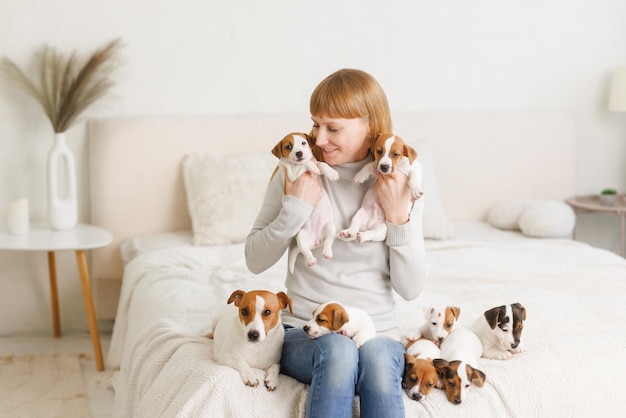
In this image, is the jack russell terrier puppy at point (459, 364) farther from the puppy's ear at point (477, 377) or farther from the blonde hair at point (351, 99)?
the blonde hair at point (351, 99)

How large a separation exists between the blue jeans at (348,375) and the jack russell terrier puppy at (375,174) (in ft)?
0.87

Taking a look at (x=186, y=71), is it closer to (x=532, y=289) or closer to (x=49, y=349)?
(x=49, y=349)

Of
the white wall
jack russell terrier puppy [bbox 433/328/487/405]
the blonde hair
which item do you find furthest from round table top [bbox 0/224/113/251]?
jack russell terrier puppy [bbox 433/328/487/405]

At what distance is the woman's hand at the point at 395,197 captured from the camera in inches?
80.3

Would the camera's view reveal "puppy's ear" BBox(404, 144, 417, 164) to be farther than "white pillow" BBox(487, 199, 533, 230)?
No

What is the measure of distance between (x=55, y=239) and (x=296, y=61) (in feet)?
4.15

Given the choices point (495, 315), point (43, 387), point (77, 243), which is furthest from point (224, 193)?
point (495, 315)

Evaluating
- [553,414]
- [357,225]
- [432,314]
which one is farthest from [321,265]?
[553,414]

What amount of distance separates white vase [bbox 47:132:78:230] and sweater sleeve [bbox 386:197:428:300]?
5.77 ft

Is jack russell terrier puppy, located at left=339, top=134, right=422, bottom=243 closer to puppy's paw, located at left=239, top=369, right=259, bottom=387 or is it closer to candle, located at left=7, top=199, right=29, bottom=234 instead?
puppy's paw, located at left=239, top=369, right=259, bottom=387

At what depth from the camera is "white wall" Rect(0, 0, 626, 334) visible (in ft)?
11.6

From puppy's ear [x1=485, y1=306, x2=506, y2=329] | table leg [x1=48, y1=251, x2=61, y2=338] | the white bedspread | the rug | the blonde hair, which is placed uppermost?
the blonde hair

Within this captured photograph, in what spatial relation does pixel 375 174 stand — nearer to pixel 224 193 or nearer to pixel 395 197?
pixel 395 197

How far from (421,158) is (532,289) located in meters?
0.99
